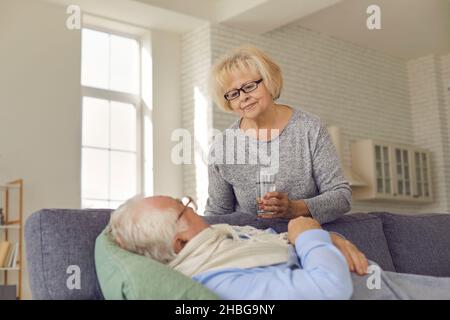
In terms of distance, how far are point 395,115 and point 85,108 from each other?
4387 mm

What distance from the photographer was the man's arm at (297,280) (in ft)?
4.89

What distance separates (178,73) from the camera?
22.4ft

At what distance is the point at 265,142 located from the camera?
247cm

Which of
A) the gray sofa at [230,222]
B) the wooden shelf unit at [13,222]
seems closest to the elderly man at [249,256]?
the gray sofa at [230,222]

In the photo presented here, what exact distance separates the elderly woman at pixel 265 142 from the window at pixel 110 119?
12.7 ft

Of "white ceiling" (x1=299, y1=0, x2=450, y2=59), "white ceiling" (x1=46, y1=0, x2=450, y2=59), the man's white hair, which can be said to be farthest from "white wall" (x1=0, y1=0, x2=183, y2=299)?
the man's white hair

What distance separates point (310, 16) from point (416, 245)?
195 inches

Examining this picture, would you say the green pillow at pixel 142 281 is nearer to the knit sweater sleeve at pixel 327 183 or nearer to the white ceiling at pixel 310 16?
the knit sweater sleeve at pixel 327 183

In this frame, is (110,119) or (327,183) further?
(110,119)

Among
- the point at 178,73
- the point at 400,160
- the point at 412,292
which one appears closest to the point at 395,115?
the point at 400,160

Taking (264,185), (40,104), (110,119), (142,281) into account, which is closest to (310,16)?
(110,119)

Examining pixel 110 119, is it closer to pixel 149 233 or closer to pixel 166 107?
pixel 166 107
